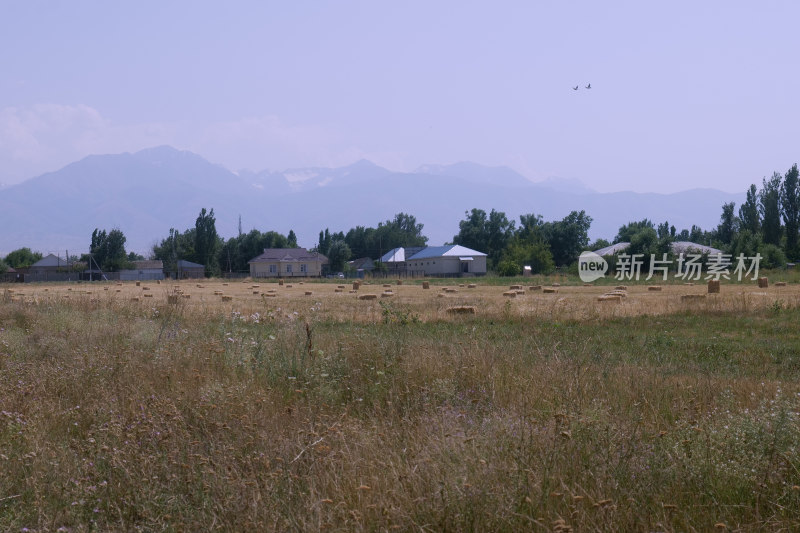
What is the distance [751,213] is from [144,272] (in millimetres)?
86615

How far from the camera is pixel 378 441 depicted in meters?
4.89

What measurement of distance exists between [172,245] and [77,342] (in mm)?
111342

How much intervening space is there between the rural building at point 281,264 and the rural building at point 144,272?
1453cm

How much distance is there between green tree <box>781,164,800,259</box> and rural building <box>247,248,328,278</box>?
61.8 meters

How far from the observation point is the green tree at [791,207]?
74750 millimetres

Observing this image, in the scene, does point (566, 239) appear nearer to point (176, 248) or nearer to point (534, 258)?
point (534, 258)

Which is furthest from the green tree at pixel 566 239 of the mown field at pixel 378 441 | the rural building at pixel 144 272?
the mown field at pixel 378 441

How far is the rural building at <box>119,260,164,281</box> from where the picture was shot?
100m

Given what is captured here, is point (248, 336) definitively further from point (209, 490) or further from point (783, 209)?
point (783, 209)

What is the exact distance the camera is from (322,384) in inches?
265

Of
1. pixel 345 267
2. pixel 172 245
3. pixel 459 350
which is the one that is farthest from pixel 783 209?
pixel 172 245

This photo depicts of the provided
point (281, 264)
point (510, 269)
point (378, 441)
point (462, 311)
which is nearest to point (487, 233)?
point (281, 264)

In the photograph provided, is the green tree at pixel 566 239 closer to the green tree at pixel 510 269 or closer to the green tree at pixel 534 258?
the green tree at pixel 534 258

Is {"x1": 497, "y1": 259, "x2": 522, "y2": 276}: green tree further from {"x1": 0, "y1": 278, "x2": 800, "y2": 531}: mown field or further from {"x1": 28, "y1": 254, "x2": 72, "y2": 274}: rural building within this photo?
{"x1": 0, "y1": 278, "x2": 800, "y2": 531}: mown field
